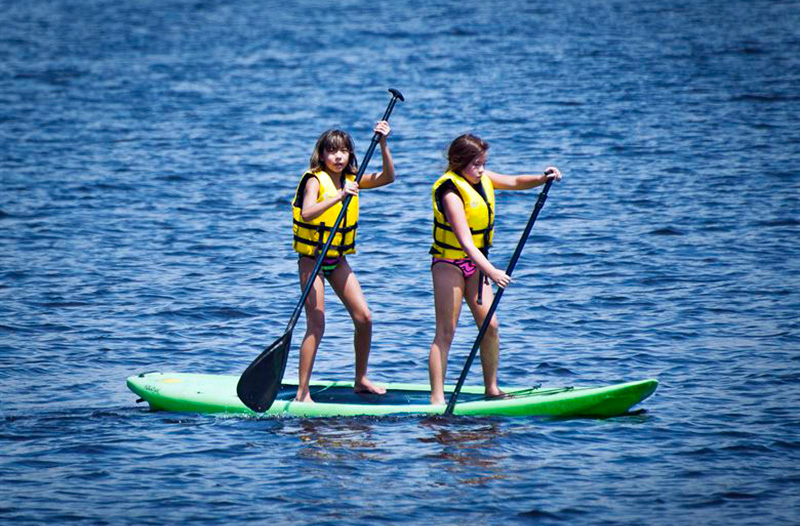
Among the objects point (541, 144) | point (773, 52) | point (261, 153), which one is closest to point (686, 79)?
point (773, 52)

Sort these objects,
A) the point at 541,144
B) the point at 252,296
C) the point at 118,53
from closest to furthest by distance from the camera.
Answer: the point at 252,296
the point at 541,144
the point at 118,53

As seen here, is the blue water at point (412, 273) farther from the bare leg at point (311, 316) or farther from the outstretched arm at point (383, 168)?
the outstretched arm at point (383, 168)

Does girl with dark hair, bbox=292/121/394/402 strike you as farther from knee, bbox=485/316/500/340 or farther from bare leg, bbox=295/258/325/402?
knee, bbox=485/316/500/340

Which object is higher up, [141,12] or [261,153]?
[141,12]

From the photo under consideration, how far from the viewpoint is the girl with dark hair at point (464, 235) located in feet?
22.1

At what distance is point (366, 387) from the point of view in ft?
24.8

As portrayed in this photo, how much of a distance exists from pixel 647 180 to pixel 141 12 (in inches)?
851

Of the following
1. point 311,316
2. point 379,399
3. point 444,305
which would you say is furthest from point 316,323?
point 444,305

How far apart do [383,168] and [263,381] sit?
1.49m

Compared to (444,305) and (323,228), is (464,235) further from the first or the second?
(323,228)

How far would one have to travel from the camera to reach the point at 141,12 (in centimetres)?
3256

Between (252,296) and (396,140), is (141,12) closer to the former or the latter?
(396,140)

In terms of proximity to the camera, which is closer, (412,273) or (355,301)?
(355,301)

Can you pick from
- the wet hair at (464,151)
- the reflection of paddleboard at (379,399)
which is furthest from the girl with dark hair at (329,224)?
the wet hair at (464,151)
